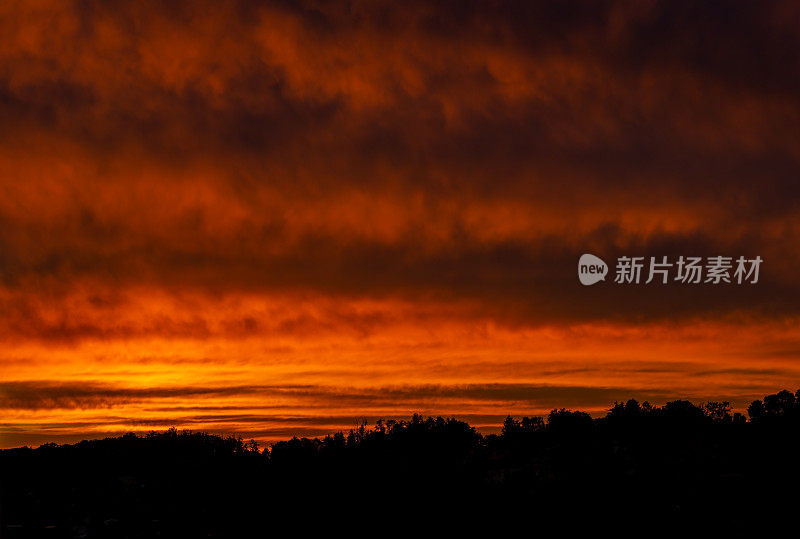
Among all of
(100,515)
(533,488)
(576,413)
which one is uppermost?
(576,413)

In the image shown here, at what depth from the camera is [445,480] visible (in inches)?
3174

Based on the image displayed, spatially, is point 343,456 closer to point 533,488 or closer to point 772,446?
point 533,488

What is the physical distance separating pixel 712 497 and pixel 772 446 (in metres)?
8.69

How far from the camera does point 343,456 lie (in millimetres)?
94688

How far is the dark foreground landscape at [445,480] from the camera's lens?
61.8 m

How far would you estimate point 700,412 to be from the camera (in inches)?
3017

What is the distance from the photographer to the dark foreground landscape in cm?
6178

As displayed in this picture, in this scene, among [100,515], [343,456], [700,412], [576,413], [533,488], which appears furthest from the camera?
[100,515]

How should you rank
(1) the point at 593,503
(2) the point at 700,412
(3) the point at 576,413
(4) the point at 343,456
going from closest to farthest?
(1) the point at 593,503
(2) the point at 700,412
(3) the point at 576,413
(4) the point at 343,456

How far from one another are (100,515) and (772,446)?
2947 inches

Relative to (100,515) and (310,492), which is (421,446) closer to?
(310,492)

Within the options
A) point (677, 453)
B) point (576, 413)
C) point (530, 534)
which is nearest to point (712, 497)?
point (677, 453)

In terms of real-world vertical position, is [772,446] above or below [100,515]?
above

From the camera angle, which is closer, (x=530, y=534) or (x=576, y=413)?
(x=530, y=534)
